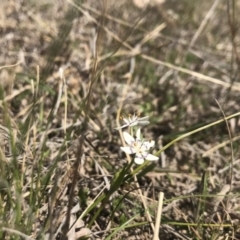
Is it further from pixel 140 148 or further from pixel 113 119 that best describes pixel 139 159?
pixel 113 119

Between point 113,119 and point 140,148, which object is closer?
point 140,148

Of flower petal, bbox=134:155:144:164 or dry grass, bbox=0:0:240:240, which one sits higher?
flower petal, bbox=134:155:144:164

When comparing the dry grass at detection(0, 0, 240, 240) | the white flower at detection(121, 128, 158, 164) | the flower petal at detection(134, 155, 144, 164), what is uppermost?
the white flower at detection(121, 128, 158, 164)

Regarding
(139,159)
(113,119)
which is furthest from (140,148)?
(113,119)

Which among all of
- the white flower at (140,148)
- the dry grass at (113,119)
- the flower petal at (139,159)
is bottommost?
the dry grass at (113,119)

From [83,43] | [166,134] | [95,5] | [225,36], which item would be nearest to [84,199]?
[166,134]

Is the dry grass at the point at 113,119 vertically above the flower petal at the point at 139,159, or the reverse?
the flower petal at the point at 139,159

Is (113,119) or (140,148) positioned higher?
(140,148)

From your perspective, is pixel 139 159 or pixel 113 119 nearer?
pixel 139 159
